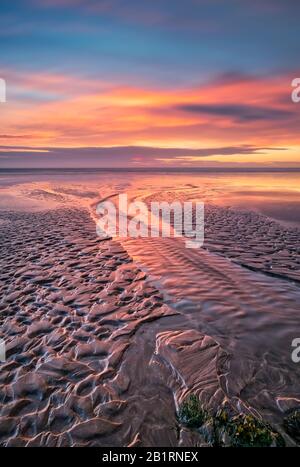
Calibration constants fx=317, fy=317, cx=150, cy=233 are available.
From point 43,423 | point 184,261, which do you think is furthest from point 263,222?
point 43,423

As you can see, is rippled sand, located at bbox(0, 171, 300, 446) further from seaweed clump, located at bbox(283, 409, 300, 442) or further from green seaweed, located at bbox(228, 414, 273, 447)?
green seaweed, located at bbox(228, 414, 273, 447)

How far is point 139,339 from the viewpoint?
766cm

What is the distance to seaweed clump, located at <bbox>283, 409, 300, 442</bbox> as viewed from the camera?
16.5 ft

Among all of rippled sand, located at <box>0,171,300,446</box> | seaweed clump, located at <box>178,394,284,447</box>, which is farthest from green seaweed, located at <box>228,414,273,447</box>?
rippled sand, located at <box>0,171,300,446</box>

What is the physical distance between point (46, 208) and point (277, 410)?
24721mm

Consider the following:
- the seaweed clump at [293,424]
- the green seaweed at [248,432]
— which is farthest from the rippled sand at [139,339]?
the green seaweed at [248,432]

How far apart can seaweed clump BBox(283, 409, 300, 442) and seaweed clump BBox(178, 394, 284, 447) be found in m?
0.22

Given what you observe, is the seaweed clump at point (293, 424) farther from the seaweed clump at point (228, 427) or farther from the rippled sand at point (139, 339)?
the seaweed clump at point (228, 427)

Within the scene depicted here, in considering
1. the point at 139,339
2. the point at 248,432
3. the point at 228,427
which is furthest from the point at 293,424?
the point at 139,339

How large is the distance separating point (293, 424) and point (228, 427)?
108 centimetres

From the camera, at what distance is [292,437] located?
497cm

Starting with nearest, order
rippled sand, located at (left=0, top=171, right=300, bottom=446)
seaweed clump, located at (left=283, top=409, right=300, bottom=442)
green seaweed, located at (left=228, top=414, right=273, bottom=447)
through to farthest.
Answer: green seaweed, located at (left=228, top=414, right=273, bottom=447)
seaweed clump, located at (left=283, top=409, right=300, bottom=442)
rippled sand, located at (left=0, top=171, right=300, bottom=446)

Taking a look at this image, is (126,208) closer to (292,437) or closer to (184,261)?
(184,261)
